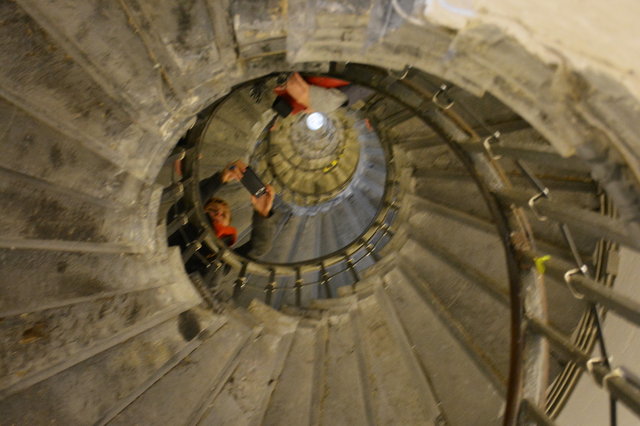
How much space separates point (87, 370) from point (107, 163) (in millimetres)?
1096

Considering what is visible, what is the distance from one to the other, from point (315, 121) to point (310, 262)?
123 inches

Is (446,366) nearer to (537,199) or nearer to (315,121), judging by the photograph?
(537,199)

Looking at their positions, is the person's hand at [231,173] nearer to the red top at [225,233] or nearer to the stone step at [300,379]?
the red top at [225,233]

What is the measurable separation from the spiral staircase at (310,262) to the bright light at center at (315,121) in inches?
110

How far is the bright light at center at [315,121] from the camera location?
7145 mm

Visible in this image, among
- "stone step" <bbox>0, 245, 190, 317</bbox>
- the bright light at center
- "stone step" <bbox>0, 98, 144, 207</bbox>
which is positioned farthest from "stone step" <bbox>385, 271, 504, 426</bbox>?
the bright light at center

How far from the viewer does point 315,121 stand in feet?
23.7

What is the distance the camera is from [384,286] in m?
4.24

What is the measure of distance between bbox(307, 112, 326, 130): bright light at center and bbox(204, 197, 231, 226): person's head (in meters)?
2.71

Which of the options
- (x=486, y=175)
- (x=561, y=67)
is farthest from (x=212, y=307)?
(x=561, y=67)

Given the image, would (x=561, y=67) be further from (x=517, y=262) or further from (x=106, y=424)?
(x=106, y=424)

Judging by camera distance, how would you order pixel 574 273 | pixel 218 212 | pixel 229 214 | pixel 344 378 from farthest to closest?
pixel 229 214, pixel 218 212, pixel 344 378, pixel 574 273

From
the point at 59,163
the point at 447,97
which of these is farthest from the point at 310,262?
the point at 59,163

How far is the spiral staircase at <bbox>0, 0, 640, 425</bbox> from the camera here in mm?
1919
